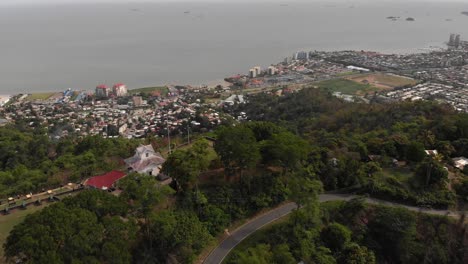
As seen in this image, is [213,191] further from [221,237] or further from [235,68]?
[235,68]

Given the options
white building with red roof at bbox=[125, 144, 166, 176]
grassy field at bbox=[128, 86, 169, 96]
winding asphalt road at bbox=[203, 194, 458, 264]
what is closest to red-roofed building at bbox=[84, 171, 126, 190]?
white building with red roof at bbox=[125, 144, 166, 176]

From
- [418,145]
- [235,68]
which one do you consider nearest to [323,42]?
[235,68]

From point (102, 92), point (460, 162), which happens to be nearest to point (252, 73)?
point (102, 92)

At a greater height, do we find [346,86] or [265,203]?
[265,203]

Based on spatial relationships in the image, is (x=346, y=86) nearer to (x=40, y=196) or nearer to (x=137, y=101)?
(x=137, y=101)

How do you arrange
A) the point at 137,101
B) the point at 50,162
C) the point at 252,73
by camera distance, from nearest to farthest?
the point at 50,162 → the point at 137,101 → the point at 252,73

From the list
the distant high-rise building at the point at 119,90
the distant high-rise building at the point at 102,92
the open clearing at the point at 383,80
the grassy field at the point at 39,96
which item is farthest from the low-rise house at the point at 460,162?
the grassy field at the point at 39,96
